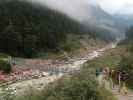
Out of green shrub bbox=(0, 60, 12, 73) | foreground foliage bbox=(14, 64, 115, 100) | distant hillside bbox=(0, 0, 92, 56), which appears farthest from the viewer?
distant hillside bbox=(0, 0, 92, 56)

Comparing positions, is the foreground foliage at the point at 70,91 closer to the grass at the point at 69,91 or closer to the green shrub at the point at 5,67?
the grass at the point at 69,91

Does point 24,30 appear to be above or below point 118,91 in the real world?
above

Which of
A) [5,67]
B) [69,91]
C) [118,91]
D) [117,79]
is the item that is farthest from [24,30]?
[69,91]

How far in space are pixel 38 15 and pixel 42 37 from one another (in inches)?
531

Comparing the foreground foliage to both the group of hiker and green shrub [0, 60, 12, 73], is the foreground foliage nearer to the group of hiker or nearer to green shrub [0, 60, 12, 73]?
the group of hiker

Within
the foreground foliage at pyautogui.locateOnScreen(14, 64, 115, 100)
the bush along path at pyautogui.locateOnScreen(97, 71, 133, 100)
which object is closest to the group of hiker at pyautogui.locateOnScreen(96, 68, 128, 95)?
the bush along path at pyautogui.locateOnScreen(97, 71, 133, 100)

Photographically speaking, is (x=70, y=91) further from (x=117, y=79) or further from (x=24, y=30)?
(x=24, y=30)

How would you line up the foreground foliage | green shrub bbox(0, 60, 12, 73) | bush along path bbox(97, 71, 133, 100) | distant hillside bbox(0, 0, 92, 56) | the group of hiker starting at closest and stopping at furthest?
the foreground foliage → bush along path bbox(97, 71, 133, 100) → the group of hiker → green shrub bbox(0, 60, 12, 73) → distant hillside bbox(0, 0, 92, 56)

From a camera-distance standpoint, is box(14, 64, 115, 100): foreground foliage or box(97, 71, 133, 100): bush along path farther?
box(97, 71, 133, 100): bush along path

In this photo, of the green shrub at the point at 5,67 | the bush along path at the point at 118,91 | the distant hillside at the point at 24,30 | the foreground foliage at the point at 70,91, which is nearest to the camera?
the foreground foliage at the point at 70,91

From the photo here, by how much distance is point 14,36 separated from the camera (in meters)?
64.2

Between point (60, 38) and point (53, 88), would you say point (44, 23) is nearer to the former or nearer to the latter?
point (60, 38)

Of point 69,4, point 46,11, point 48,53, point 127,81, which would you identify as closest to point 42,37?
point 48,53

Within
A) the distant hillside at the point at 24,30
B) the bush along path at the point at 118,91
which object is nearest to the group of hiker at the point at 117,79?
the bush along path at the point at 118,91
